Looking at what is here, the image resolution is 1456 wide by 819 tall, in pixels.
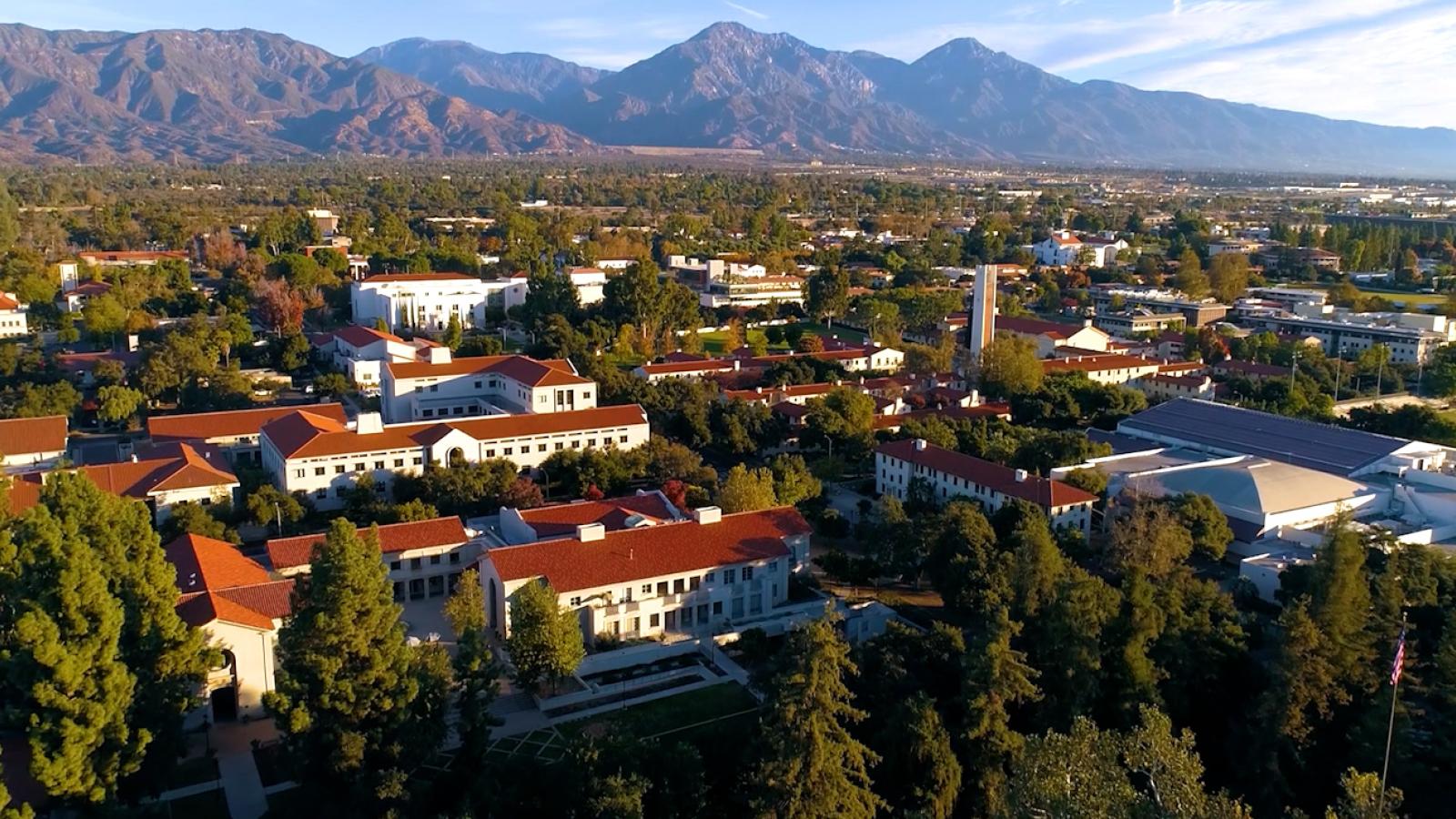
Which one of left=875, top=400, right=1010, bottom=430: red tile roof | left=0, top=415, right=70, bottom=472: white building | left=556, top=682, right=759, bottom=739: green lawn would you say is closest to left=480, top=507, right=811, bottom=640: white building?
left=556, top=682, right=759, bottom=739: green lawn

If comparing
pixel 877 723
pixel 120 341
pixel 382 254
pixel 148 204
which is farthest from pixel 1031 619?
pixel 148 204

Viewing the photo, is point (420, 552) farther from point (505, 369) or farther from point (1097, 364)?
point (1097, 364)

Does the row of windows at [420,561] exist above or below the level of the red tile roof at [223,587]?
below

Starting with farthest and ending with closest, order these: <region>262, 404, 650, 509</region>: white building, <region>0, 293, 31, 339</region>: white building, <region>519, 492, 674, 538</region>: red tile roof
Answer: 1. <region>0, 293, 31, 339</region>: white building
2. <region>262, 404, 650, 509</region>: white building
3. <region>519, 492, 674, 538</region>: red tile roof

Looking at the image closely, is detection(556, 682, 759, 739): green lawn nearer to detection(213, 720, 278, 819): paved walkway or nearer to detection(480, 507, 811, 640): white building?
detection(480, 507, 811, 640): white building

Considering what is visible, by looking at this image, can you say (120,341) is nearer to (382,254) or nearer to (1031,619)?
(382,254)

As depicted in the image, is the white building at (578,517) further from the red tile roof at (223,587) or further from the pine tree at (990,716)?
the pine tree at (990,716)

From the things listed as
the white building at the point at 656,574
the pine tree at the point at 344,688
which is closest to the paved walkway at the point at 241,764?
the pine tree at the point at 344,688
